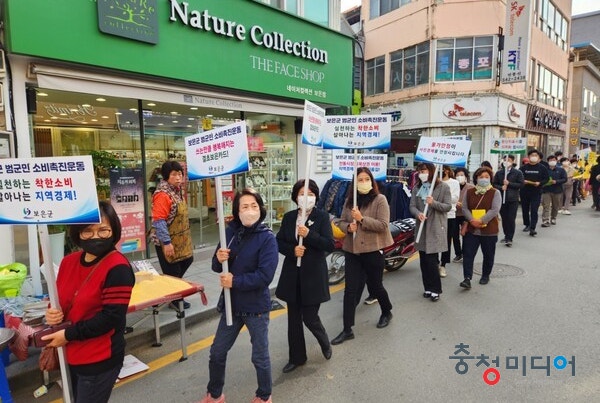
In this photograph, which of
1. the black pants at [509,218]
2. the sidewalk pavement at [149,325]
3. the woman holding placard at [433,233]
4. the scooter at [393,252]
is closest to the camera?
the sidewalk pavement at [149,325]

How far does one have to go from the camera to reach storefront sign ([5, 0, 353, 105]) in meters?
5.16

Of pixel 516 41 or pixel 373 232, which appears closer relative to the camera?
pixel 373 232

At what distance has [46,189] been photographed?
230 cm

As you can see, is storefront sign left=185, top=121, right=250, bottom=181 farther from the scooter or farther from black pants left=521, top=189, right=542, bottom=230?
black pants left=521, top=189, right=542, bottom=230

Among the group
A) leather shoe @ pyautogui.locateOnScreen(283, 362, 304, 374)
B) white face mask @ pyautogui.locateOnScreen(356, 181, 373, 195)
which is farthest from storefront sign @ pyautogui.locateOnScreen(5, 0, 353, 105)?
leather shoe @ pyautogui.locateOnScreen(283, 362, 304, 374)

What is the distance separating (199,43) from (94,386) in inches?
239

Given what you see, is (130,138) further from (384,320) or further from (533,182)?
(533,182)

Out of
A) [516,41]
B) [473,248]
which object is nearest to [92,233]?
[473,248]

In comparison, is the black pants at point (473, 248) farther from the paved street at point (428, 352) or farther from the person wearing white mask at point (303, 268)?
the person wearing white mask at point (303, 268)

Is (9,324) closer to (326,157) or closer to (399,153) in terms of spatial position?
(326,157)

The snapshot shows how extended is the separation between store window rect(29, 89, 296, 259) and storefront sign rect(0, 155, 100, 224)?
3.91 m

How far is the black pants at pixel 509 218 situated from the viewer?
29.2 feet

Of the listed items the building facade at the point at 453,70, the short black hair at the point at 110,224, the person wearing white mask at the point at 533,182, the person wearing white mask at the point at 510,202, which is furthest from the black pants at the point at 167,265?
the building facade at the point at 453,70

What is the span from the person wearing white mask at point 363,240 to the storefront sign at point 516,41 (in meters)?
15.9
